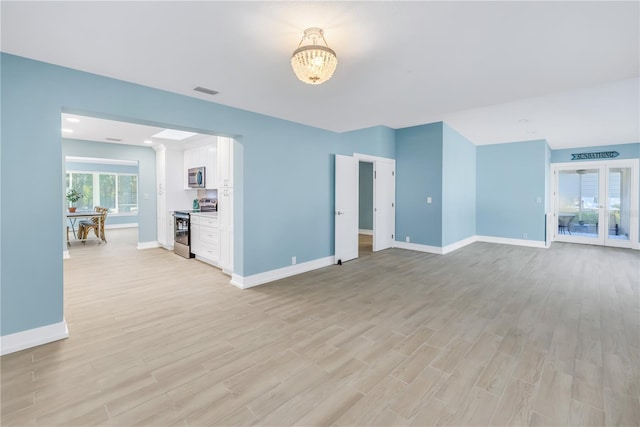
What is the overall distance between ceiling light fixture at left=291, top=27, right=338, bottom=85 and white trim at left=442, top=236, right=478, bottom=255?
530cm

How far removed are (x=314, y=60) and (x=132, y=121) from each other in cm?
236

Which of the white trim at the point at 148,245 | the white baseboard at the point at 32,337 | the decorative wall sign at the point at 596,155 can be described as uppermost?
the decorative wall sign at the point at 596,155

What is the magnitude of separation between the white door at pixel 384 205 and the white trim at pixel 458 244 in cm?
125

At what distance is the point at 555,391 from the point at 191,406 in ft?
8.06

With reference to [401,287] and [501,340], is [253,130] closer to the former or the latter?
[401,287]

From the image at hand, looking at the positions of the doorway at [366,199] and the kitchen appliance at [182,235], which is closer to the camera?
the kitchen appliance at [182,235]

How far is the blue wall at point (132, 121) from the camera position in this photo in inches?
95.6

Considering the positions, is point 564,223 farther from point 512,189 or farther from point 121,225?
point 121,225

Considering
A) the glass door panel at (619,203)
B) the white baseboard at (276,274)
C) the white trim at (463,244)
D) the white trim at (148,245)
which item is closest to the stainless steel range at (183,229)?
the white trim at (148,245)

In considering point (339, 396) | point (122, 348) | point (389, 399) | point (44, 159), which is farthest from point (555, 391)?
point (44, 159)

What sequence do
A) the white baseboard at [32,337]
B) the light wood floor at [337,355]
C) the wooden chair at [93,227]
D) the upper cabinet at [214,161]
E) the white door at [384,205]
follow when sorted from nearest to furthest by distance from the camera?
1. the light wood floor at [337,355]
2. the white baseboard at [32,337]
3. the upper cabinet at [214,161]
4. the white door at [384,205]
5. the wooden chair at [93,227]

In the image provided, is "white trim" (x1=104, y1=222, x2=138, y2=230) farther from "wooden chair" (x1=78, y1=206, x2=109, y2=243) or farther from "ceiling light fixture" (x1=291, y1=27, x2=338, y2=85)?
"ceiling light fixture" (x1=291, y1=27, x2=338, y2=85)

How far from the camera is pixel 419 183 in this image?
655cm

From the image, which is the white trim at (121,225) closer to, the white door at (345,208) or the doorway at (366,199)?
the doorway at (366,199)
